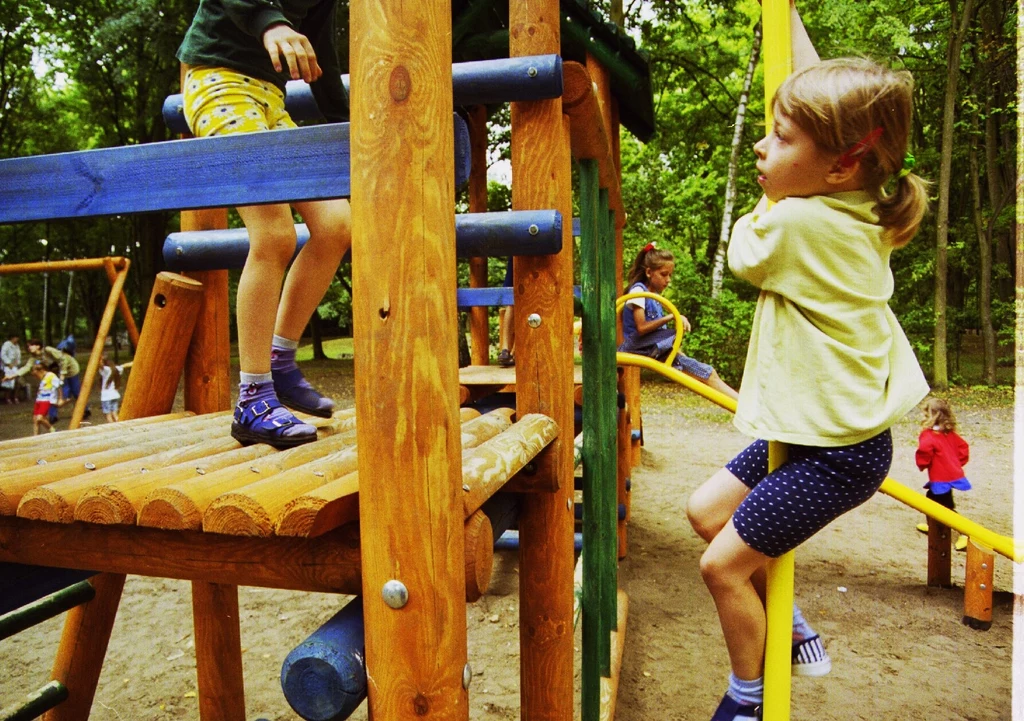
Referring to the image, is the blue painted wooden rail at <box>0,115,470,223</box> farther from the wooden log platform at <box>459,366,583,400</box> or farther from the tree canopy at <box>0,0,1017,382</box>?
the tree canopy at <box>0,0,1017,382</box>

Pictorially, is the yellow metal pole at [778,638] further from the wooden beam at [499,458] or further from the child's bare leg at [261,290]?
the child's bare leg at [261,290]

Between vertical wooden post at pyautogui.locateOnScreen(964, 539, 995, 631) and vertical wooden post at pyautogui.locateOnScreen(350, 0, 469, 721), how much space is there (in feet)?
12.2

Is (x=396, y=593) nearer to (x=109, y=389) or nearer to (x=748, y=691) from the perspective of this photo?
(x=748, y=691)

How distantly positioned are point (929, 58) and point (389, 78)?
1680 centimetres

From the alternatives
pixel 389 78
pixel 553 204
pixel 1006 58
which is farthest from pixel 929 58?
pixel 389 78

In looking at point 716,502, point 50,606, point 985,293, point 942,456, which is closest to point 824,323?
point 716,502

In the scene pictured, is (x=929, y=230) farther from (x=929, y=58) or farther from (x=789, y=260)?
(x=789, y=260)

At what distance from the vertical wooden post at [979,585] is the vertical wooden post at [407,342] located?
3.73 metres

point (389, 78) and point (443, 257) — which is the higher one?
point (389, 78)

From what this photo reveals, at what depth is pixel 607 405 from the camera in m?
2.63

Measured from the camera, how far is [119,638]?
12.4 feet

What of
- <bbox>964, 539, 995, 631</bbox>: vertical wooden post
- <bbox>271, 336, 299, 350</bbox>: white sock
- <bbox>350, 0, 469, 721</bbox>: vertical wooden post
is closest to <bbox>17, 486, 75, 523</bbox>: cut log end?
<bbox>350, 0, 469, 721</bbox>: vertical wooden post

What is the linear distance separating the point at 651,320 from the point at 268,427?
4327 mm

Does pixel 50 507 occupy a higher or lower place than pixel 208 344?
lower
